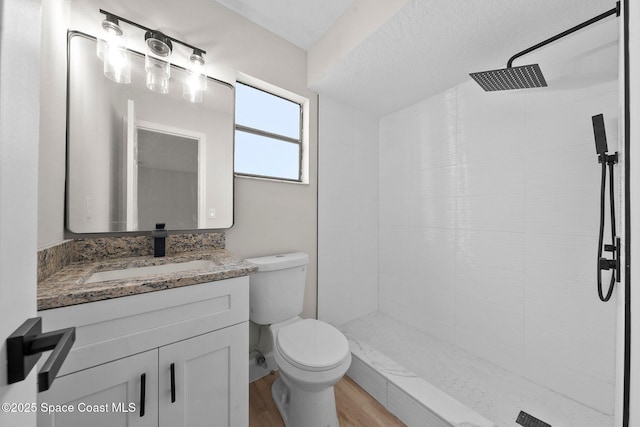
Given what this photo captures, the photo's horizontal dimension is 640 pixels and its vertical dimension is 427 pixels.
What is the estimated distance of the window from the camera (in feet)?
5.64

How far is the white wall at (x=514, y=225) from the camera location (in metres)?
1.33

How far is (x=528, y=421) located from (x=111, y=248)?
2283mm

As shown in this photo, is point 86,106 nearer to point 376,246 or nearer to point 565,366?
point 376,246

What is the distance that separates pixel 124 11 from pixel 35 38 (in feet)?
3.90

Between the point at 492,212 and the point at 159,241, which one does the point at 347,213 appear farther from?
the point at 159,241

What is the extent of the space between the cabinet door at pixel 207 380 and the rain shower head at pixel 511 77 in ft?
5.38

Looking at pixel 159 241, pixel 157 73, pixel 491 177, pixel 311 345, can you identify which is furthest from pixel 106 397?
pixel 491 177

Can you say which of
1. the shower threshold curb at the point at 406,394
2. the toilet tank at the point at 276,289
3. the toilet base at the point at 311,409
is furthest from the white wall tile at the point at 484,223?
the toilet base at the point at 311,409

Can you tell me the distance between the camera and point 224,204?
5.04 feet

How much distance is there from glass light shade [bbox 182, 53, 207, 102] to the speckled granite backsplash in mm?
820

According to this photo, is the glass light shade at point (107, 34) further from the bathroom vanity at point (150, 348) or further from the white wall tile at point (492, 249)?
the white wall tile at point (492, 249)

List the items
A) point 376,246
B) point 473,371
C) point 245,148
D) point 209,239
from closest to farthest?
point 209,239 < point 473,371 < point 245,148 < point 376,246

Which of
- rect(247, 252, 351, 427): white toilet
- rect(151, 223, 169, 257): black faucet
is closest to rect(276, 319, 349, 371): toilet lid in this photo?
rect(247, 252, 351, 427): white toilet

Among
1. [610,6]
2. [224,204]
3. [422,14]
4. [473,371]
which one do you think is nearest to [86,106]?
[224,204]
